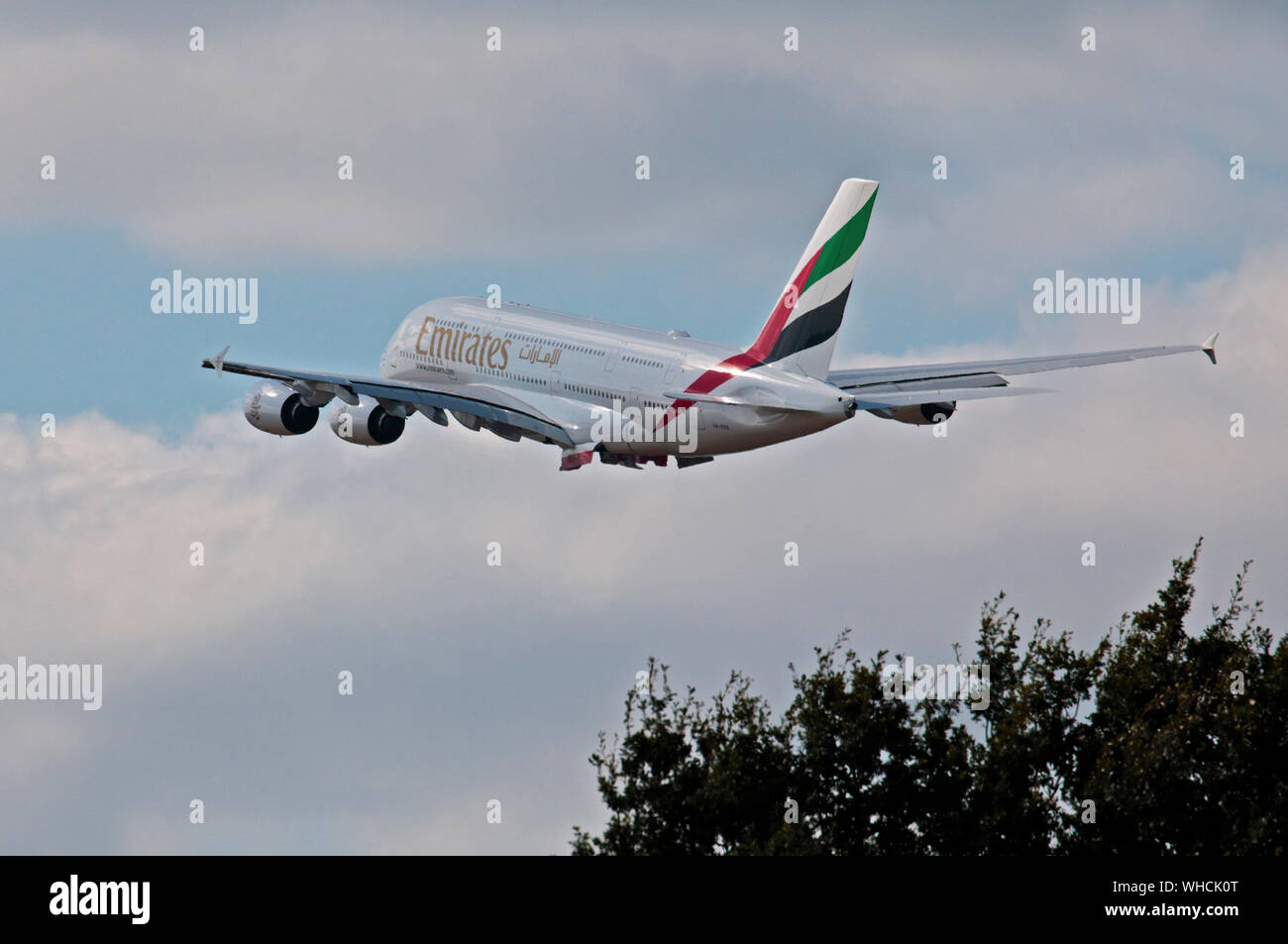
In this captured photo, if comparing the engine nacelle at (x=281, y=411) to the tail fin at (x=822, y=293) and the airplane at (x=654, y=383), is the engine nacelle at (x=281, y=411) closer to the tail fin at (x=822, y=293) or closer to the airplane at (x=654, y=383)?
the airplane at (x=654, y=383)

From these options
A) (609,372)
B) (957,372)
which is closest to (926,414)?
(957,372)

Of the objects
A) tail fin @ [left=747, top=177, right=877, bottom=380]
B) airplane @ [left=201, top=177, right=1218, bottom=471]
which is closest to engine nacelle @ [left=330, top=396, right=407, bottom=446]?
airplane @ [left=201, top=177, right=1218, bottom=471]

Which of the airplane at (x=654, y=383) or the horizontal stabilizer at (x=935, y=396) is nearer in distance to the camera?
the horizontal stabilizer at (x=935, y=396)

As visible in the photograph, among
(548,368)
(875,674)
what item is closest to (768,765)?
(875,674)

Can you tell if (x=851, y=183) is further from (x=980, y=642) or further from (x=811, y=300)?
(x=980, y=642)

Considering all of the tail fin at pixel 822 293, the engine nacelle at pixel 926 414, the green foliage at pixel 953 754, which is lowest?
the green foliage at pixel 953 754

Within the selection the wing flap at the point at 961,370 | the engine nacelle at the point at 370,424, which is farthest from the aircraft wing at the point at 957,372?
the engine nacelle at the point at 370,424

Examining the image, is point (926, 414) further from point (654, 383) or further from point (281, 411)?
point (281, 411)
